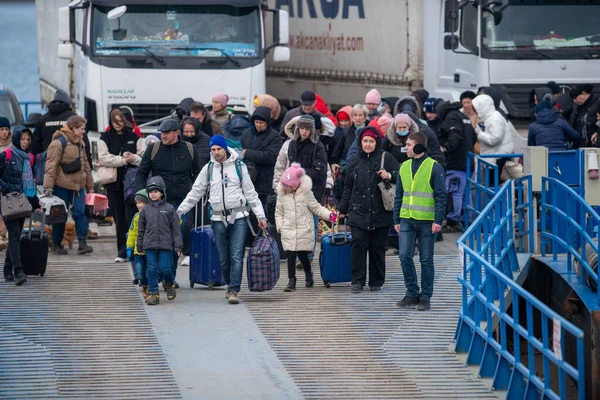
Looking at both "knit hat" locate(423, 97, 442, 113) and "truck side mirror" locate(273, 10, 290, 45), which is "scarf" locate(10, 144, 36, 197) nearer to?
"knit hat" locate(423, 97, 442, 113)

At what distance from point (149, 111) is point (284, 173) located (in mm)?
5582

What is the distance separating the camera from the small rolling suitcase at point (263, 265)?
12.0 m

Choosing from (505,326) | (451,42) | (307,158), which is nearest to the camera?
(505,326)

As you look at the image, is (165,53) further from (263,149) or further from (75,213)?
(263,149)

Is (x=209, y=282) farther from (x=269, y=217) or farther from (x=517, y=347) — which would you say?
(x=517, y=347)

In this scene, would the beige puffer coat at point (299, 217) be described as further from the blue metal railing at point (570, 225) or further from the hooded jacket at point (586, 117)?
the hooded jacket at point (586, 117)

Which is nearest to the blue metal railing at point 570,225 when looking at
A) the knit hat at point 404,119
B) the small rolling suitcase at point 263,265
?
the knit hat at point 404,119

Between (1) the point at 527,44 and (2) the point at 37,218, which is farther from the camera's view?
(1) the point at 527,44

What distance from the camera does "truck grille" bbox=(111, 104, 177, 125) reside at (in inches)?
693

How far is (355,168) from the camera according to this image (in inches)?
485

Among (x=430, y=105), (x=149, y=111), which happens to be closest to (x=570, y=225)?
(x=430, y=105)

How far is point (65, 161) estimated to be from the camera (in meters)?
14.3

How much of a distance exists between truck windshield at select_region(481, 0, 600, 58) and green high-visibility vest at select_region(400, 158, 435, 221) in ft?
22.3

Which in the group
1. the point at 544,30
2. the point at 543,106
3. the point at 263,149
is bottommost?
the point at 263,149
